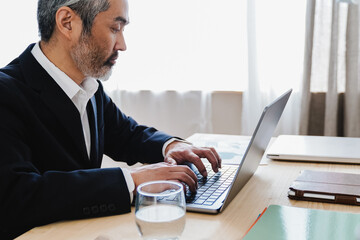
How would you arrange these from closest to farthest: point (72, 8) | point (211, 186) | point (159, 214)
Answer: point (159, 214) → point (211, 186) → point (72, 8)

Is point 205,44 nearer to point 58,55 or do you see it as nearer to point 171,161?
point 58,55

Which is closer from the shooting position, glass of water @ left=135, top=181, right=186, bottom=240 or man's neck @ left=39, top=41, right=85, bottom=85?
glass of water @ left=135, top=181, right=186, bottom=240

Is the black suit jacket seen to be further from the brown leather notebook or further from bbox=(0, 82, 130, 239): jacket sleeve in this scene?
the brown leather notebook

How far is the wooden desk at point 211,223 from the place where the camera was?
83cm

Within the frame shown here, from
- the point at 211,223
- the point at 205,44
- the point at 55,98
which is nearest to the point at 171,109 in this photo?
the point at 205,44

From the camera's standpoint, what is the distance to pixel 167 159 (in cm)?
126

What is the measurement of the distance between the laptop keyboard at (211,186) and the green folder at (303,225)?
144 mm

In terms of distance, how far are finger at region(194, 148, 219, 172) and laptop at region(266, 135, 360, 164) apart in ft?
0.82

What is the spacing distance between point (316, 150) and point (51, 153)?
0.85 m

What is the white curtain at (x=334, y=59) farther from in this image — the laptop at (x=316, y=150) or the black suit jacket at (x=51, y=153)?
the black suit jacket at (x=51, y=153)

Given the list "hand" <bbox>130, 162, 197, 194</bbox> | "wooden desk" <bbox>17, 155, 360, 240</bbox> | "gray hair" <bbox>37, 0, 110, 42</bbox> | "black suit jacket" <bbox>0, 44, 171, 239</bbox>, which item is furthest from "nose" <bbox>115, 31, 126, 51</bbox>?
"wooden desk" <bbox>17, 155, 360, 240</bbox>

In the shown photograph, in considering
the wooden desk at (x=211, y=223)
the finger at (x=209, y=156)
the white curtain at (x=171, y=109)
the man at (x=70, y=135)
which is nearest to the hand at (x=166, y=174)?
the man at (x=70, y=135)

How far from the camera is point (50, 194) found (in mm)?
940

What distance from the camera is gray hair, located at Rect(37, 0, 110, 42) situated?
4.32 ft
